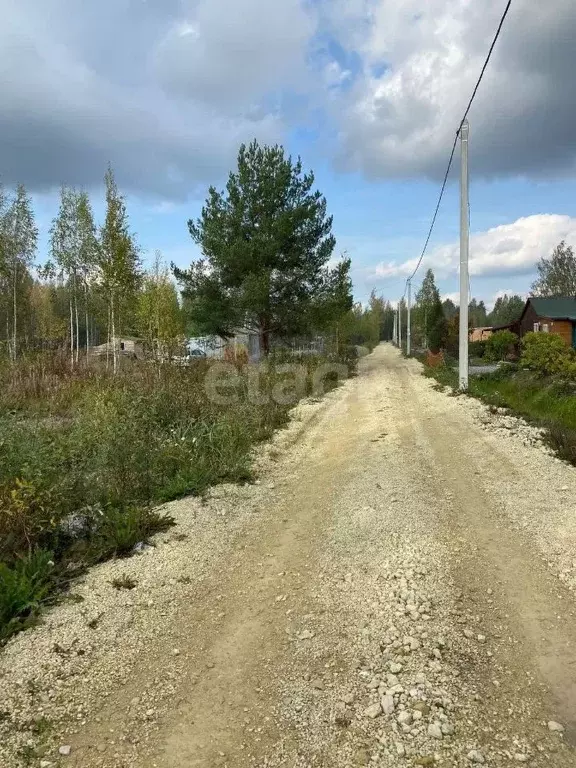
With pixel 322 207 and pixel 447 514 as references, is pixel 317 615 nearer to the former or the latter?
pixel 447 514

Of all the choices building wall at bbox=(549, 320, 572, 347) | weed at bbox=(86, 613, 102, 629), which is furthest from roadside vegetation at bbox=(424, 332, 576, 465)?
building wall at bbox=(549, 320, 572, 347)

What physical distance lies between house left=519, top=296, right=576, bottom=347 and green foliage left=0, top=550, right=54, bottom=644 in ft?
107

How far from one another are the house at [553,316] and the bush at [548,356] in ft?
54.9

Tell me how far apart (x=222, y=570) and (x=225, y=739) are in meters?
1.82

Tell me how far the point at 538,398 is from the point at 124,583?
1110 centimetres

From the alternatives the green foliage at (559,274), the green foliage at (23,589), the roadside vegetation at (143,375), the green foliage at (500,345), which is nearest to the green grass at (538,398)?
the roadside vegetation at (143,375)

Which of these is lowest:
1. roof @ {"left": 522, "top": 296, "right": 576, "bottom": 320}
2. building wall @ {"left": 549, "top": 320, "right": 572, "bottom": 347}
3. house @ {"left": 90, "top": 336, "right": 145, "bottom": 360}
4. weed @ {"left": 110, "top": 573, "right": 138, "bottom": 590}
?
weed @ {"left": 110, "top": 573, "right": 138, "bottom": 590}

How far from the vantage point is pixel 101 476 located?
582 centimetres

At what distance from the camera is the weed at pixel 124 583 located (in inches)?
154

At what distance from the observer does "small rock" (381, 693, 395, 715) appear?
2.56m

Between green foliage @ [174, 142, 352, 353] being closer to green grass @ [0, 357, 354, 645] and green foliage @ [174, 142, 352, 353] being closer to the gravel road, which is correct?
green grass @ [0, 357, 354, 645]

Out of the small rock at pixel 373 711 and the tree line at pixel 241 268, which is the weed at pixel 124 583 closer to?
the small rock at pixel 373 711

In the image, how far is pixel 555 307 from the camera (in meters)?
35.4

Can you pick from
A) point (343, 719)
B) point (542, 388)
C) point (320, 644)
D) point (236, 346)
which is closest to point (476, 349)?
point (236, 346)
